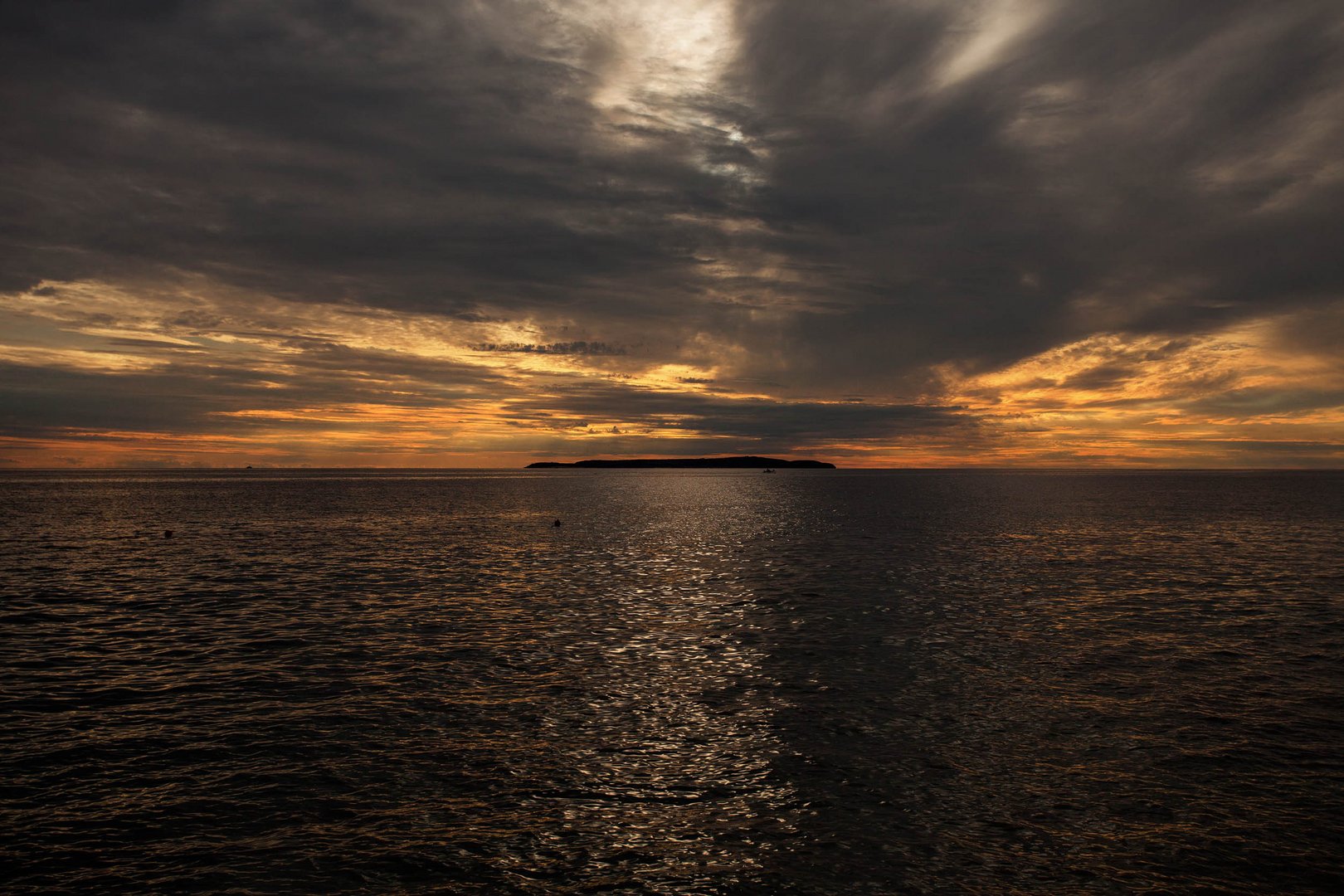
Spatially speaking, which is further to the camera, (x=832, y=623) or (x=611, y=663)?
(x=832, y=623)

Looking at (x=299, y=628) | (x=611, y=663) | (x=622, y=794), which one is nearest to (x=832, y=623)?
(x=611, y=663)

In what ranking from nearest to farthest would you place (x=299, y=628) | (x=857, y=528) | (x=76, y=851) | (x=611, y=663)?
1. (x=76, y=851)
2. (x=611, y=663)
3. (x=299, y=628)
4. (x=857, y=528)

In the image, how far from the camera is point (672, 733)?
1956 cm

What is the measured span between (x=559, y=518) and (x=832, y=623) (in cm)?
6788

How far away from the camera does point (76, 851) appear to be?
537 inches

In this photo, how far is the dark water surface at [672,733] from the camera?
527 inches

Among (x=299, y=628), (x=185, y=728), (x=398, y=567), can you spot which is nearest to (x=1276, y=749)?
(x=185, y=728)

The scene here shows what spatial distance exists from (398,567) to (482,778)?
3706cm

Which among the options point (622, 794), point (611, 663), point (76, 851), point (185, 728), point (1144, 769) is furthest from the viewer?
point (611, 663)

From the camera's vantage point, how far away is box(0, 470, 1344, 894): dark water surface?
527 inches

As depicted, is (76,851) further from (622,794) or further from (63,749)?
(622,794)

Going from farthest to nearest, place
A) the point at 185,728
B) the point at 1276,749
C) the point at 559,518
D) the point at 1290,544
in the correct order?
the point at 559,518
the point at 1290,544
the point at 185,728
the point at 1276,749

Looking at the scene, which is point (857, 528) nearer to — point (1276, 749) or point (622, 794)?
point (1276, 749)

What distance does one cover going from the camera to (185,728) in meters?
20.0
